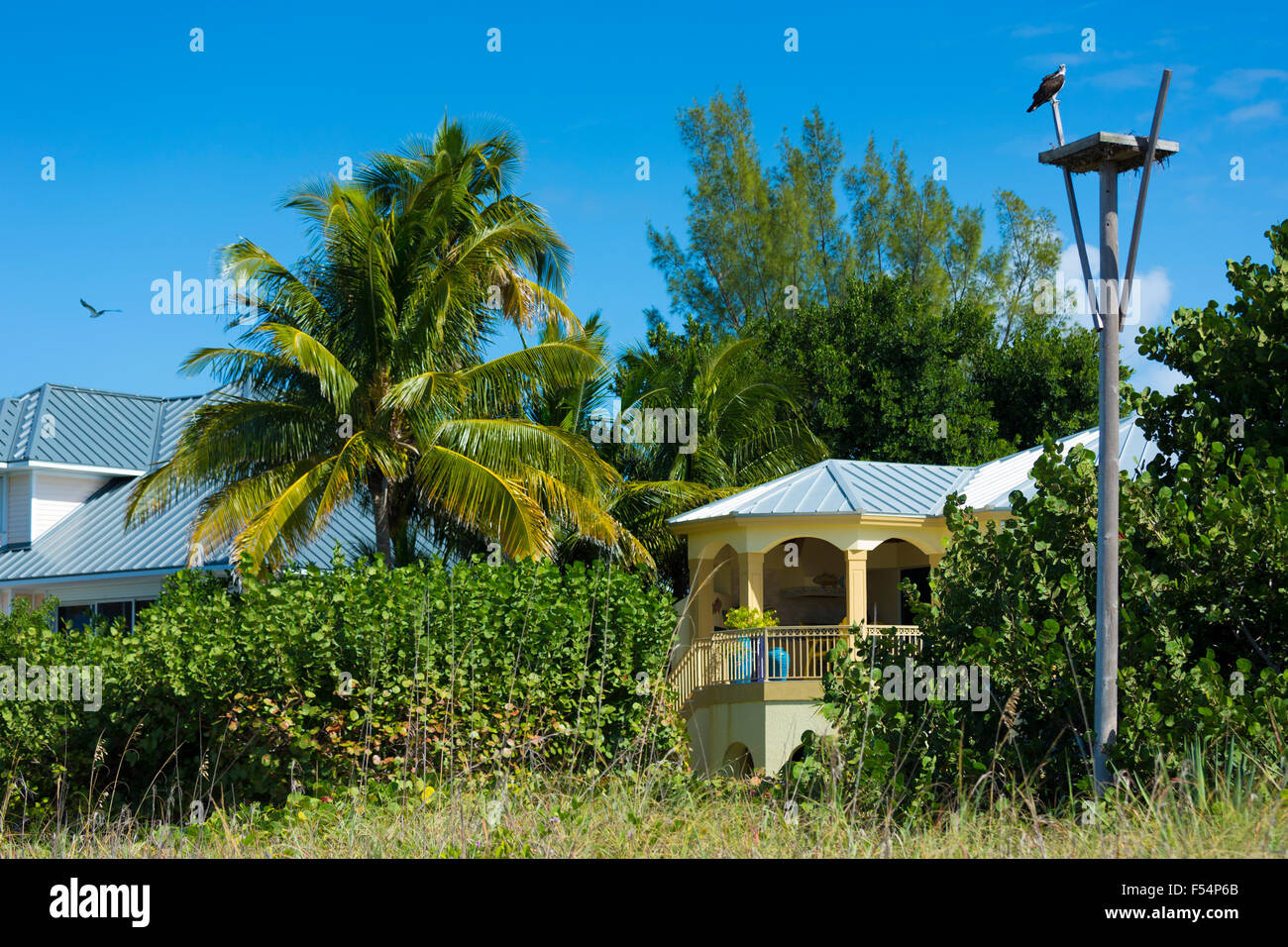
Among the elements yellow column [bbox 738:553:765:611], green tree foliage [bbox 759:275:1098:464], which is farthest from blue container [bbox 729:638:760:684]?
green tree foliage [bbox 759:275:1098:464]

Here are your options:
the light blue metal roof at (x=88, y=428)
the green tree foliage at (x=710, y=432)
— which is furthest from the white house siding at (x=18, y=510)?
the green tree foliage at (x=710, y=432)

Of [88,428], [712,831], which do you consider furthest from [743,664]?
[88,428]

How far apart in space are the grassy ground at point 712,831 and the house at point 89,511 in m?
16.4

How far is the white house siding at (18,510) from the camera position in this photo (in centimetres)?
2742

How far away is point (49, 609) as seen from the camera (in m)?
18.9

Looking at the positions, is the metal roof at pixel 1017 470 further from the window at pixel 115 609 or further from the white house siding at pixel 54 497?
the white house siding at pixel 54 497

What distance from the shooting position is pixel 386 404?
18391 millimetres

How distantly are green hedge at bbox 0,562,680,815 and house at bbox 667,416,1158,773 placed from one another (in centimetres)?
384

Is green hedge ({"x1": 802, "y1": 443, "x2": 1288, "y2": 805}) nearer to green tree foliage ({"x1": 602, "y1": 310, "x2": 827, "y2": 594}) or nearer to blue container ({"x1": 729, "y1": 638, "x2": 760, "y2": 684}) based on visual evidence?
blue container ({"x1": 729, "y1": 638, "x2": 760, "y2": 684})

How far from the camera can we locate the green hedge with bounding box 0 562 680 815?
1307cm

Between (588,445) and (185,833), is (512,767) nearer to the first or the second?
(185,833)

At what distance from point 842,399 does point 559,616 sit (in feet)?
59.4

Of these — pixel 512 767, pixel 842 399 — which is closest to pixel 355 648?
pixel 512 767

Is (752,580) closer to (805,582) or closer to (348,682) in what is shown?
(805,582)
